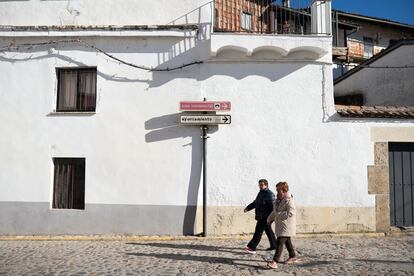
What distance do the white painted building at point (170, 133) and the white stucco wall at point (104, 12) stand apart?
0.19 metres

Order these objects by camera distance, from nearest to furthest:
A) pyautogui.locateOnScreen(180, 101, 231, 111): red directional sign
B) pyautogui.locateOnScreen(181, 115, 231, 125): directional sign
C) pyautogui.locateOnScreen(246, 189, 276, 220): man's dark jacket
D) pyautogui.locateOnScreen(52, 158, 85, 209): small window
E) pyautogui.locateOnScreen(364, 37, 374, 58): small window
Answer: pyautogui.locateOnScreen(246, 189, 276, 220): man's dark jacket, pyautogui.locateOnScreen(181, 115, 231, 125): directional sign, pyautogui.locateOnScreen(180, 101, 231, 111): red directional sign, pyautogui.locateOnScreen(52, 158, 85, 209): small window, pyautogui.locateOnScreen(364, 37, 374, 58): small window

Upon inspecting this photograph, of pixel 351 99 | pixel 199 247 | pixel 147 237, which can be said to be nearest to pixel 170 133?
pixel 147 237

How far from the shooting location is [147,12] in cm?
1000

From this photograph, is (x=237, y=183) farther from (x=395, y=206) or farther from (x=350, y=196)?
(x=395, y=206)

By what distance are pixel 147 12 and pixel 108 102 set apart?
257 cm

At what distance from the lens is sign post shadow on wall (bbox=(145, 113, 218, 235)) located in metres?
9.35

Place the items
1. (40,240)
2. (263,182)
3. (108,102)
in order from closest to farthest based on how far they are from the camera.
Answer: (263,182)
(40,240)
(108,102)

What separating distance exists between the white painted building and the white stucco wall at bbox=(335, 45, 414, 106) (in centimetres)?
345

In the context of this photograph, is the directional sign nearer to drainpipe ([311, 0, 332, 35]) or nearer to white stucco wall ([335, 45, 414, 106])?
drainpipe ([311, 0, 332, 35])

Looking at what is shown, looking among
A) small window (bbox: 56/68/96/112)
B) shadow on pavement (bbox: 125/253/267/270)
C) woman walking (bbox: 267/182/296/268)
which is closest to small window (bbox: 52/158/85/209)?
small window (bbox: 56/68/96/112)

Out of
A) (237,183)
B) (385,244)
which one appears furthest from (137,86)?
(385,244)

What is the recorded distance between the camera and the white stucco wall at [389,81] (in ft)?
41.4

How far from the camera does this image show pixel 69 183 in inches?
383

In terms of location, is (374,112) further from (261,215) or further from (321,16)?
(261,215)
